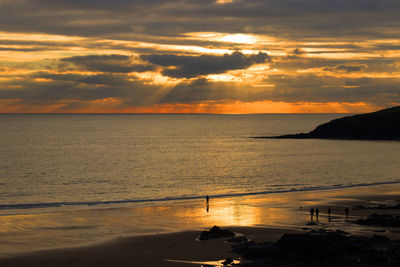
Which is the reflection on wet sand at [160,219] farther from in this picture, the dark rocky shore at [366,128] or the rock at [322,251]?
the dark rocky shore at [366,128]

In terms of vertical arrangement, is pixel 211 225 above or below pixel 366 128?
below

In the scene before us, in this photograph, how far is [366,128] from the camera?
17112 cm

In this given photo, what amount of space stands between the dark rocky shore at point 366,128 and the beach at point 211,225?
11470 centimetres

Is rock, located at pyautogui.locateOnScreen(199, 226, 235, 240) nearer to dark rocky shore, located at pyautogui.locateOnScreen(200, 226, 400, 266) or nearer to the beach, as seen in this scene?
the beach

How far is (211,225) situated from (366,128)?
476 ft

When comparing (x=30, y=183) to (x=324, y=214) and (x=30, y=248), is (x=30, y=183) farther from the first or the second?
(x=324, y=214)

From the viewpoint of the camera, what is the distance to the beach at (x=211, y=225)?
3008cm

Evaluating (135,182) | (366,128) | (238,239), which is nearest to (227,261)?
(238,239)

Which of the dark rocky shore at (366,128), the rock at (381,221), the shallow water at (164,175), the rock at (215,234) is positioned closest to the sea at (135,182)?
the shallow water at (164,175)

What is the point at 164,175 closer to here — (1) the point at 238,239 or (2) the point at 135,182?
(2) the point at 135,182

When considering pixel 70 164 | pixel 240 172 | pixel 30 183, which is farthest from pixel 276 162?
pixel 30 183

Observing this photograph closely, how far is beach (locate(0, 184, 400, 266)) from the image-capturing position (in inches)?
1184

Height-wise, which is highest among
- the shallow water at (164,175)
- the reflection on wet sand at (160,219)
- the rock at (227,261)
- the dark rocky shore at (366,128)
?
the dark rocky shore at (366,128)

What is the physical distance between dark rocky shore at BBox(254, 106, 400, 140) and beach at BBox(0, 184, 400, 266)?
376ft
